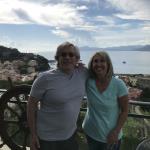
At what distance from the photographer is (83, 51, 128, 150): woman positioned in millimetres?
3051

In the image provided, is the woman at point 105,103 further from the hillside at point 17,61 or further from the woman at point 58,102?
the hillside at point 17,61

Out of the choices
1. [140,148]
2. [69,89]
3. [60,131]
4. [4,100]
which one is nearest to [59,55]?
[69,89]

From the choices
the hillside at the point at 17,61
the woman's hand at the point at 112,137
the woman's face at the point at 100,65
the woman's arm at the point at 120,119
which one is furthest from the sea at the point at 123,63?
the hillside at the point at 17,61

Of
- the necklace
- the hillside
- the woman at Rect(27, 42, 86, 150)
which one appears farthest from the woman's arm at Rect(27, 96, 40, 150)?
the hillside

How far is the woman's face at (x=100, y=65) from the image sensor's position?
301 centimetres

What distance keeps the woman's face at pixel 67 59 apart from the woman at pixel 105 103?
6.6 inches

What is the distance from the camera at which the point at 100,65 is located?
3016 mm

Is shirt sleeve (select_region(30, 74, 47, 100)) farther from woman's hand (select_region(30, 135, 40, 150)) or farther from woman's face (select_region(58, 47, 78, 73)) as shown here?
woman's hand (select_region(30, 135, 40, 150))

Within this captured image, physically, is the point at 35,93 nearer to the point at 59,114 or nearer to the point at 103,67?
the point at 59,114

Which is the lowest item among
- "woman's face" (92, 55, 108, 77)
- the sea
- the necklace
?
the sea

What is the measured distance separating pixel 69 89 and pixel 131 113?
1533mm

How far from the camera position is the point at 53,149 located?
9.91 feet

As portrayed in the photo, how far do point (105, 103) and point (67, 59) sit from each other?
413 mm

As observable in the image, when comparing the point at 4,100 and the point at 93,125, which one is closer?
the point at 93,125
